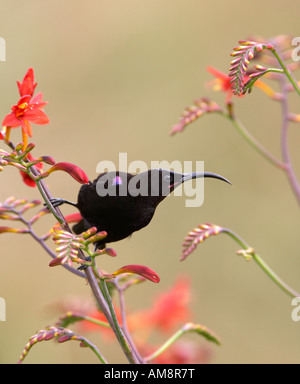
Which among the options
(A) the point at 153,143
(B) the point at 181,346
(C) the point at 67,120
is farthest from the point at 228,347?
(B) the point at 181,346

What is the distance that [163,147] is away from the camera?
10.2ft

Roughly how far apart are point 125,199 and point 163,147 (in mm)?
2327

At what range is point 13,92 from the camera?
3.02 m

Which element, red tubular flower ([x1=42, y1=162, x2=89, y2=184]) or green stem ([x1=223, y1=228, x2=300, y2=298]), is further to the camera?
green stem ([x1=223, y1=228, x2=300, y2=298])

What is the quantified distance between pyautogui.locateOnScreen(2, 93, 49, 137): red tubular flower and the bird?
0.11 meters

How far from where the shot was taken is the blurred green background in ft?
8.91

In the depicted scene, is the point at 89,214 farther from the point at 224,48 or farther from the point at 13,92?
the point at 224,48

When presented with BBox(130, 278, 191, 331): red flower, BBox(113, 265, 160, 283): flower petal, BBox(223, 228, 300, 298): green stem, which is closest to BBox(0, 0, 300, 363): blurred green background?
BBox(130, 278, 191, 331): red flower

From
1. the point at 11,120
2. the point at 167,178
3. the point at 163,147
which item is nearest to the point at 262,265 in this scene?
the point at 167,178
